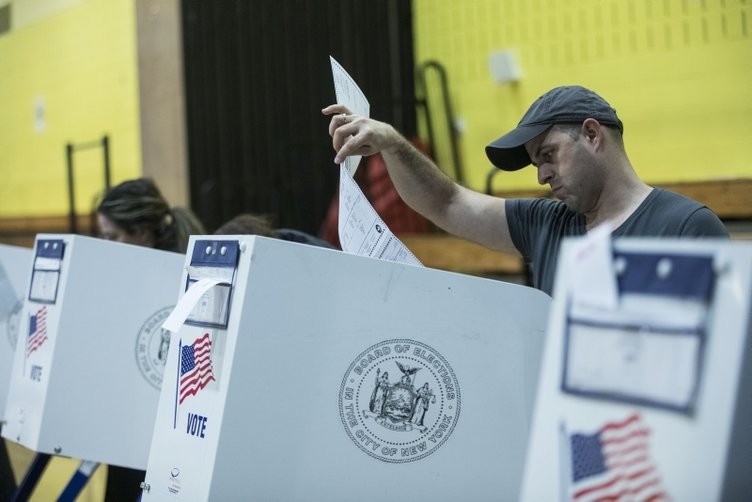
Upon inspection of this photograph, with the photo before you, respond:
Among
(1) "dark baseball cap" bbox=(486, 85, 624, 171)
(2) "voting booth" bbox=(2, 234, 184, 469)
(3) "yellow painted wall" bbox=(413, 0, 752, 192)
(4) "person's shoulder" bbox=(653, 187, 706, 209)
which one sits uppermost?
(3) "yellow painted wall" bbox=(413, 0, 752, 192)

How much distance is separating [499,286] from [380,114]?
4.08 meters

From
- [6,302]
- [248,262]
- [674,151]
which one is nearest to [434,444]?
[248,262]

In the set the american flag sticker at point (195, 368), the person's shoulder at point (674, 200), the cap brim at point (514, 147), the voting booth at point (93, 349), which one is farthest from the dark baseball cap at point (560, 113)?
the voting booth at point (93, 349)

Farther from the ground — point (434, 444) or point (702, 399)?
point (702, 399)

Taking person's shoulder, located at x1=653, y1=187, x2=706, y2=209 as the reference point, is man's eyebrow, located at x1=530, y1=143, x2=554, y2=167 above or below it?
above

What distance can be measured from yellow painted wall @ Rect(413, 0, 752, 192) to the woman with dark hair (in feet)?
7.94

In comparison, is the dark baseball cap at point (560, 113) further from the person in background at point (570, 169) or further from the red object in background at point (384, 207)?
the red object in background at point (384, 207)

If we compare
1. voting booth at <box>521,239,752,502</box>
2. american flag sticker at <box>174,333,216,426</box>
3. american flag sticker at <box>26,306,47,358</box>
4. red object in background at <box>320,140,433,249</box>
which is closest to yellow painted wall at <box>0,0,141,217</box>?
red object in background at <box>320,140,433,249</box>

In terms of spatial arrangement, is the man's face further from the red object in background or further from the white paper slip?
the red object in background

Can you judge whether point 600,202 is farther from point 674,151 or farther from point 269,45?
point 269,45

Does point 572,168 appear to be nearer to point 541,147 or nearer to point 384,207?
point 541,147

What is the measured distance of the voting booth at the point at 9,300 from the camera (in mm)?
2809

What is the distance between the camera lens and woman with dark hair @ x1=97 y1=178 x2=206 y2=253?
2.60 m

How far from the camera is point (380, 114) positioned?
5.53 metres
